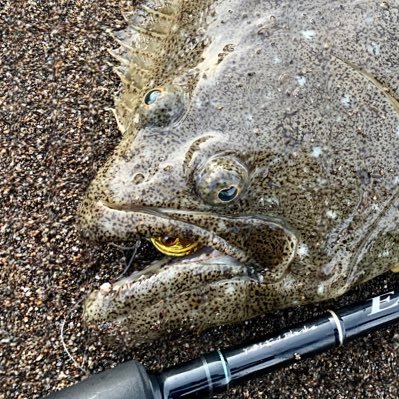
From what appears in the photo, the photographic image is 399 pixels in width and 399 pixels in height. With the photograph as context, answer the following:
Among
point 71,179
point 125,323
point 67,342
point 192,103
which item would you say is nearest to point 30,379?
point 67,342

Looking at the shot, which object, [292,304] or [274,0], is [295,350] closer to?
[292,304]

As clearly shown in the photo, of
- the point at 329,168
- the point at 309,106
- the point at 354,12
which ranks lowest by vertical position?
the point at 329,168

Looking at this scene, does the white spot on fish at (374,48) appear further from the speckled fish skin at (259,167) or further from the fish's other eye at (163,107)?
the fish's other eye at (163,107)

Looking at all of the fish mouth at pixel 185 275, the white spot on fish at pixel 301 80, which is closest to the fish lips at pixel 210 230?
the fish mouth at pixel 185 275

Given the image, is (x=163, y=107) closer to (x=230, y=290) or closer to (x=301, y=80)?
(x=301, y=80)

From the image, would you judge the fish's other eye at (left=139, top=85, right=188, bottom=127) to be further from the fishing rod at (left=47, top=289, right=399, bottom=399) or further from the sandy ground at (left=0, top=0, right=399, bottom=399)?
the fishing rod at (left=47, top=289, right=399, bottom=399)

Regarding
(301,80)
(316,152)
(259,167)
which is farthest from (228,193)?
(301,80)
